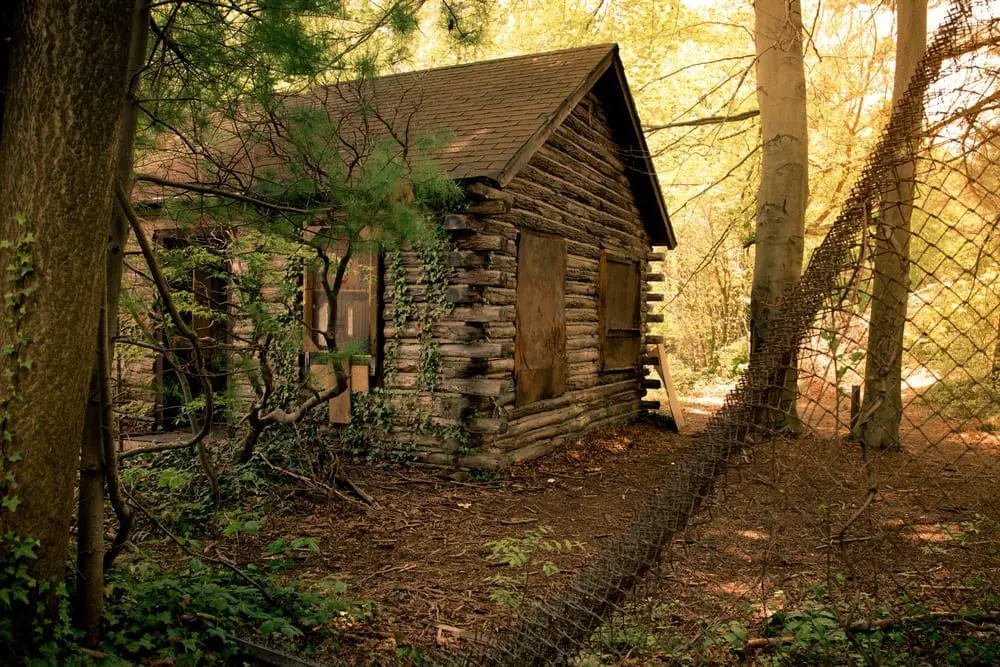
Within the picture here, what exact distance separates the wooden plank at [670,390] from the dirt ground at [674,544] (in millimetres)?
Answer: 3233

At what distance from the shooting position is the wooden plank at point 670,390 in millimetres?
12273

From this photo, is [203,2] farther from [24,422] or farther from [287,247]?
[287,247]

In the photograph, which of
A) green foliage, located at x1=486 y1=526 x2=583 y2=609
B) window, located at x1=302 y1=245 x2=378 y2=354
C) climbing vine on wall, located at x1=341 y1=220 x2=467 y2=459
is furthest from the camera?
window, located at x1=302 y1=245 x2=378 y2=354

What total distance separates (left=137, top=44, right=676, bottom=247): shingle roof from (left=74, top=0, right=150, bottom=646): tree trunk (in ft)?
12.0

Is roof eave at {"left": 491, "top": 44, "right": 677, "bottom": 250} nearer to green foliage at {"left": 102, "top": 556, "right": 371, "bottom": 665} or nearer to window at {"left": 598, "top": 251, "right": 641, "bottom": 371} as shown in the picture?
window at {"left": 598, "top": 251, "right": 641, "bottom": 371}

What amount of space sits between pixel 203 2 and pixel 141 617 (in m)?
3.06

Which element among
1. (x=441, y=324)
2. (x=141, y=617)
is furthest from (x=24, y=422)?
(x=441, y=324)

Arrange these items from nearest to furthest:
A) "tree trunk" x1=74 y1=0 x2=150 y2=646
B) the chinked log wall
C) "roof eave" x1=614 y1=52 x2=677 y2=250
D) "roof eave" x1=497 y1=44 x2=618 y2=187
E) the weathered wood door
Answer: "tree trunk" x1=74 y1=0 x2=150 y2=646, "roof eave" x1=497 y1=44 x2=618 y2=187, the chinked log wall, the weathered wood door, "roof eave" x1=614 y1=52 x2=677 y2=250

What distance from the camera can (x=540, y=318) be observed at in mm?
9180

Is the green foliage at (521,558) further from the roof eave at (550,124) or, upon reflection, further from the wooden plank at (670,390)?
the wooden plank at (670,390)

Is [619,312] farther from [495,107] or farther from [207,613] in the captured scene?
[207,613]

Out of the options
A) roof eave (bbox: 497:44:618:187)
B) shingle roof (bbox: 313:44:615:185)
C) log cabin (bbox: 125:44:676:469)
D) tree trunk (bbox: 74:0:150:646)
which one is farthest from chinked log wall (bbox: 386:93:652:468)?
tree trunk (bbox: 74:0:150:646)

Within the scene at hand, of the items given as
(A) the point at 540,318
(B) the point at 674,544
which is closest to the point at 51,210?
(B) the point at 674,544

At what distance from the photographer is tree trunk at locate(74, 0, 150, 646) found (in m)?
3.39
